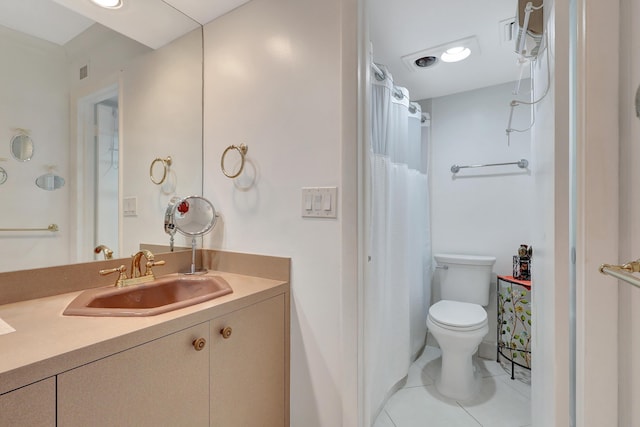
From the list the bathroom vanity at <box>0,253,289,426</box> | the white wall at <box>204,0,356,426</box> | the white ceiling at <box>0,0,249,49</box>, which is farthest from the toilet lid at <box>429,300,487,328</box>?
the white ceiling at <box>0,0,249,49</box>

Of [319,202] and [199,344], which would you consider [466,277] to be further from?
[199,344]

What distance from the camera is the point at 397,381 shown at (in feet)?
5.89

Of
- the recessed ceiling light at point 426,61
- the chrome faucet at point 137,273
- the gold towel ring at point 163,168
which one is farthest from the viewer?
the recessed ceiling light at point 426,61

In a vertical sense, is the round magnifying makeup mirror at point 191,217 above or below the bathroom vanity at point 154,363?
above

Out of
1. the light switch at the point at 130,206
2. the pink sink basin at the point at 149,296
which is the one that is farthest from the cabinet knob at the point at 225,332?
the light switch at the point at 130,206

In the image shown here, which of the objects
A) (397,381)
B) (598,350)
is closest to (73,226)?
(598,350)

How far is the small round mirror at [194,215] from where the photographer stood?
4.76 feet

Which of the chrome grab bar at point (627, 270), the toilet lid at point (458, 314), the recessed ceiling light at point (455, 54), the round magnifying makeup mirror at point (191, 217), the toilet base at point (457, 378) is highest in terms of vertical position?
the recessed ceiling light at point (455, 54)

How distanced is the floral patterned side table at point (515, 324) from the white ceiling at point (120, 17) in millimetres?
2421

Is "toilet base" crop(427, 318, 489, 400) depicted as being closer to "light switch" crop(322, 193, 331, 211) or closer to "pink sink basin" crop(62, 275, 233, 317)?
"light switch" crop(322, 193, 331, 211)

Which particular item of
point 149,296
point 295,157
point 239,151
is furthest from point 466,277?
point 149,296

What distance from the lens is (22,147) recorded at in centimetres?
102

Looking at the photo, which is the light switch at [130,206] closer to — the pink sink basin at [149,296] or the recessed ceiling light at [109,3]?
the pink sink basin at [149,296]

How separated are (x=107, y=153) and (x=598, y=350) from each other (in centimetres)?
187
